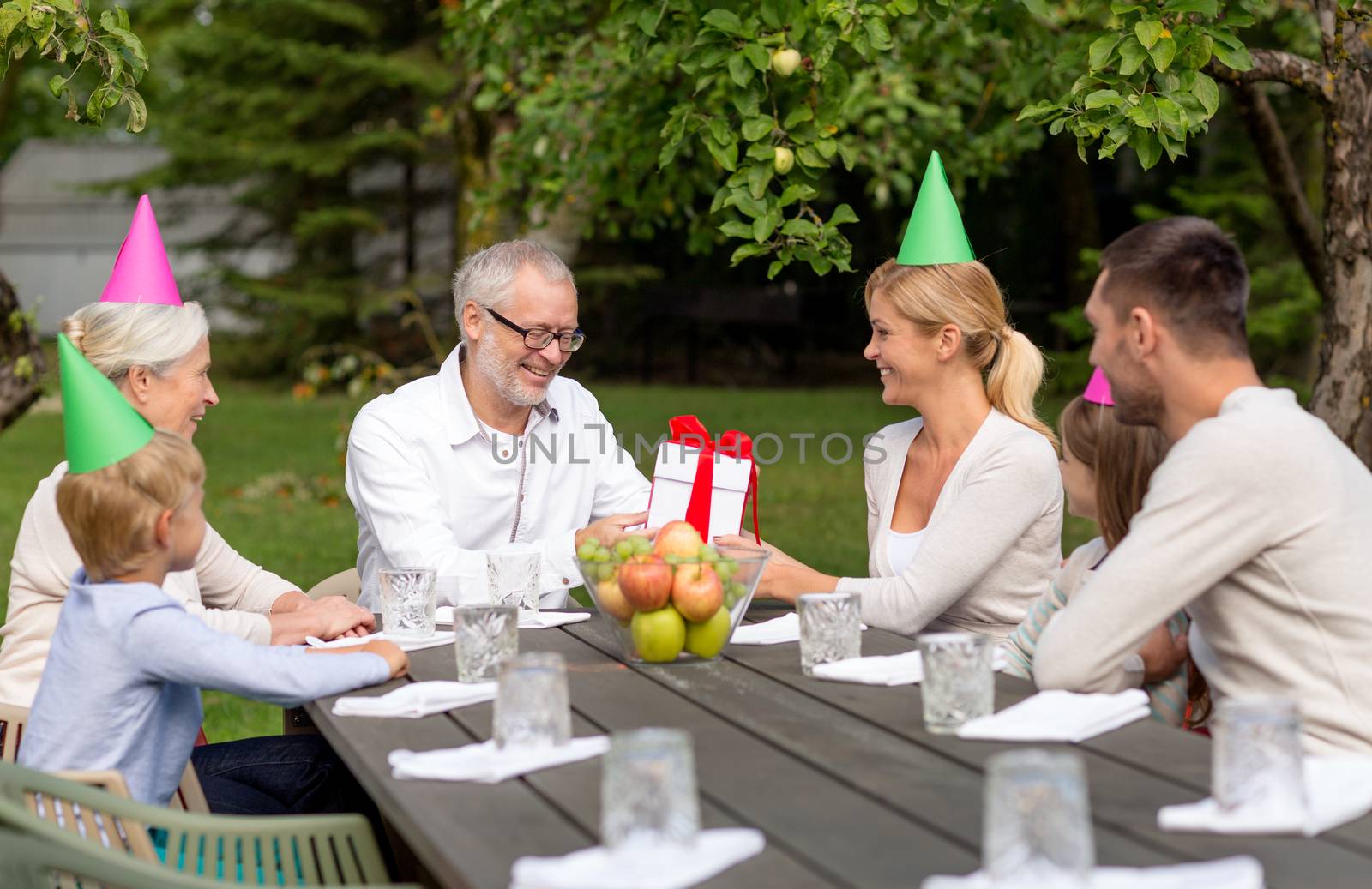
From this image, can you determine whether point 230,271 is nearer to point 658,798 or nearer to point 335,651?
point 335,651

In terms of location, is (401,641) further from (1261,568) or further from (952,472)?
(1261,568)

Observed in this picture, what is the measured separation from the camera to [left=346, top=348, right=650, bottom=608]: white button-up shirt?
3.65 metres

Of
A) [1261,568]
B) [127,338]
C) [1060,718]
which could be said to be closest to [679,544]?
[1060,718]

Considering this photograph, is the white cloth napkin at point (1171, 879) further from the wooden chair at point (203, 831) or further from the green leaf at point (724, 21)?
the green leaf at point (724, 21)

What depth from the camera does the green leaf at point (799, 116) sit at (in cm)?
449

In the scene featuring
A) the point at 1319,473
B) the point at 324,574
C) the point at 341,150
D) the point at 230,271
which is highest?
the point at 341,150

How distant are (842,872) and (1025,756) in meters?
0.27

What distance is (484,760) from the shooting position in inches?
80.0

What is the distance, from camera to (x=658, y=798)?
5.17 ft

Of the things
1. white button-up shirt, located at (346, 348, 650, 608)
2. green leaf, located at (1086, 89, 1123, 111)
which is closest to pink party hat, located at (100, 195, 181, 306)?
white button-up shirt, located at (346, 348, 650, 608)

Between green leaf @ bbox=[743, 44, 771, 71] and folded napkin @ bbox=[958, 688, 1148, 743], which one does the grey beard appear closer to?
green leaf @ bbox=[743, 44, 771, 71]

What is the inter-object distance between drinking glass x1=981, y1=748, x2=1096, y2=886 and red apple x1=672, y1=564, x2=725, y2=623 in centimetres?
118

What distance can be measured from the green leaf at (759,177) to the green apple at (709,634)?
6.85 feet

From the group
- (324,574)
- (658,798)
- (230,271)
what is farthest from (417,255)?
(658,798)
